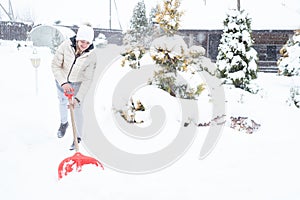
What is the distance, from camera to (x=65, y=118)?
4496 mm

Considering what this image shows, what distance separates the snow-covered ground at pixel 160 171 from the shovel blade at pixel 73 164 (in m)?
0.06

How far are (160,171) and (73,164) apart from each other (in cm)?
102

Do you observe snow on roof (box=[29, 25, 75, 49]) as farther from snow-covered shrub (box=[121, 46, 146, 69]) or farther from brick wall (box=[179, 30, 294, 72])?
snow-covered shrub (box=[121, 46, 146, 69])

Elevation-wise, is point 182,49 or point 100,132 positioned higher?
point 182,49

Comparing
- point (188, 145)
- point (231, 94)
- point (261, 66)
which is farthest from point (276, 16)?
point (188, 145)

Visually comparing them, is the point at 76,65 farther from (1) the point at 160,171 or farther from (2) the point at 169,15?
(2) the point at 169,15

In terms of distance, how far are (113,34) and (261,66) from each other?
15.3 metres

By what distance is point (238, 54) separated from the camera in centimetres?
1059

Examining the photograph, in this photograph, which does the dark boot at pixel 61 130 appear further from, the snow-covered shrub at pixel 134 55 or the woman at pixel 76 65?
the snow-covered shrub at pixel 134 55

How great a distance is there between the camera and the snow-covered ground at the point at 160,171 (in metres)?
2.96

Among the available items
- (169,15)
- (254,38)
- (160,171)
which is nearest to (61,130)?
(160,171)

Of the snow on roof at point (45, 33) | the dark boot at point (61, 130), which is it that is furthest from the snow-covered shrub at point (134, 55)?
the snow on roof at point (45, 33)

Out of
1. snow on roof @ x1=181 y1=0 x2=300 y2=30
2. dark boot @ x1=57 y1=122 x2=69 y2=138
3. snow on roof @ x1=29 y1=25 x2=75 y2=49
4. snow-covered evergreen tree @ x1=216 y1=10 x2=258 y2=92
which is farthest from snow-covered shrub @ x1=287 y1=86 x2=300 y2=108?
snow on roof @ x1=29 y1=25 x2=75 y2=49

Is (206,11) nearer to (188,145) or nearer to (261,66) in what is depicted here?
(261,66)
